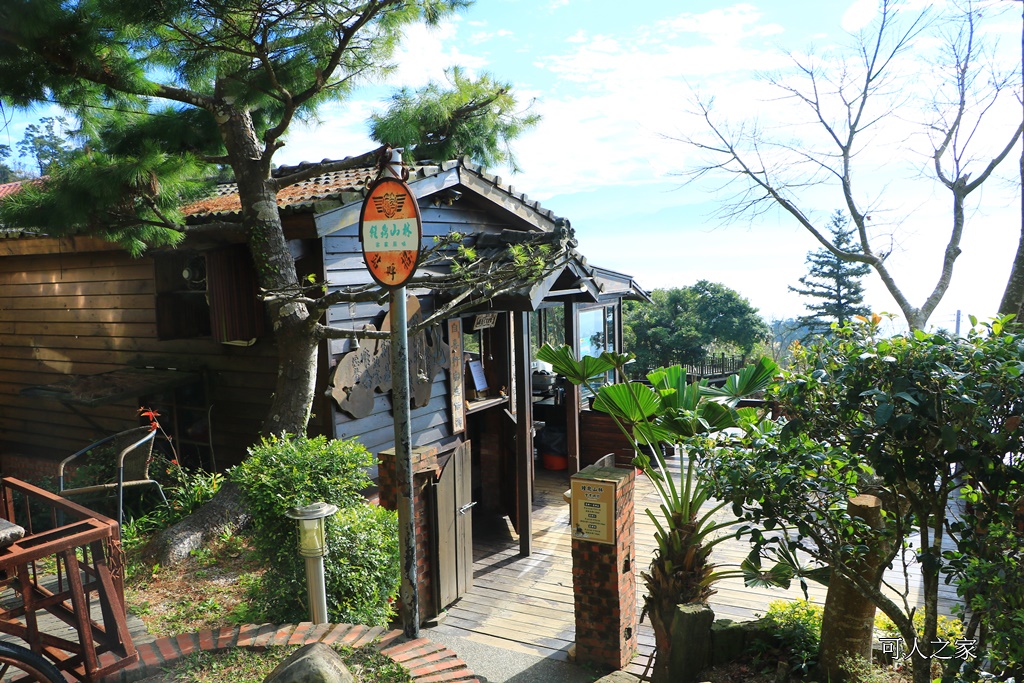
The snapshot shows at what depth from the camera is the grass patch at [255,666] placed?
3.64 m

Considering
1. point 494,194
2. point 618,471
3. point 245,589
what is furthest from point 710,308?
point 245,589

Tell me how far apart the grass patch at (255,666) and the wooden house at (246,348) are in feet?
8.06

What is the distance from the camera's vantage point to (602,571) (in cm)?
564

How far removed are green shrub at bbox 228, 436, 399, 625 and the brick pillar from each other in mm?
683

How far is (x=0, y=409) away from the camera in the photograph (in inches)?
415

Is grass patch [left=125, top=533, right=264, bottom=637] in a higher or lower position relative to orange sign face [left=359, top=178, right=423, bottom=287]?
lower

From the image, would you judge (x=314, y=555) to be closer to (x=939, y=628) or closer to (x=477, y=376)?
(x=939, y=628)

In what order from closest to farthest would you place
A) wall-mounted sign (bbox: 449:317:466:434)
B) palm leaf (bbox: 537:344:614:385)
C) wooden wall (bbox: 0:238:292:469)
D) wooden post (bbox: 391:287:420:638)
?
wooden post (bbox: 391:287:420:638) < palm leaf (bbox: 537:344:614:385) < wooden wall (bbox: 0:238:292:469) < wall-mounted sign (bbox: 449:317:466:434)

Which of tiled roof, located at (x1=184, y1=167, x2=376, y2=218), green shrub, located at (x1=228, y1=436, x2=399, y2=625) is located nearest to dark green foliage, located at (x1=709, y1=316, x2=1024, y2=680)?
green shrub, located at (x1=228, y1=436, x2=399, y2=625)

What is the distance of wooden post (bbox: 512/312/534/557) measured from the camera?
350 inches

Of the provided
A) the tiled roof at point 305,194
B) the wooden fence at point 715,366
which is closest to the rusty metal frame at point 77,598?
the tiled roof at point 305,194

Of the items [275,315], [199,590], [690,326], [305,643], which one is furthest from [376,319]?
[690,326]

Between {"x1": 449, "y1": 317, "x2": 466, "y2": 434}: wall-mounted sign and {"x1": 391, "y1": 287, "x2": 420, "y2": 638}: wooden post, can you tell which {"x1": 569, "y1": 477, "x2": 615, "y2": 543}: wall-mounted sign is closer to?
{"x1": 391, "y1": 287, "x2": 420, "y2": 638}: wooden post

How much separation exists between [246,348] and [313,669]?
201 inches
